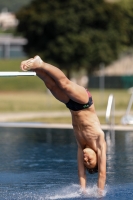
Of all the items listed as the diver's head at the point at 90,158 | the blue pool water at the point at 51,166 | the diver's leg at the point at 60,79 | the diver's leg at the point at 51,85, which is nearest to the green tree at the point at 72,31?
the blue pool water at the point at 51,166

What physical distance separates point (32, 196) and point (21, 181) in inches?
57.8

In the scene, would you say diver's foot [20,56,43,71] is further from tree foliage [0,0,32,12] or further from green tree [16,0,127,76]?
tree foliage [0,0,32,12]

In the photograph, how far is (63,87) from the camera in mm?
9477

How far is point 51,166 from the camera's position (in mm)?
13523

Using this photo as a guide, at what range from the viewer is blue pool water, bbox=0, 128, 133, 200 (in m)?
10.6

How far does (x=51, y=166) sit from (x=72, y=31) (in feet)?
163

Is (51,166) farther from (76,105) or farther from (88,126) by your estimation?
(76,105)

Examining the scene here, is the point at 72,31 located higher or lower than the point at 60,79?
lower

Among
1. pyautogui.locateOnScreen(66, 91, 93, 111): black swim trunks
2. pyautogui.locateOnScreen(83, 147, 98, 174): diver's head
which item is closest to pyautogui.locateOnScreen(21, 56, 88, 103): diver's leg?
pyautogui.locateOnScreen(66, 91, 93, 111): black swim trunks

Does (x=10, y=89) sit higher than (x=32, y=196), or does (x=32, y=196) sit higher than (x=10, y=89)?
(x=32, y=196)

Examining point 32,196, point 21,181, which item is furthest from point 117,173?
point 32,196

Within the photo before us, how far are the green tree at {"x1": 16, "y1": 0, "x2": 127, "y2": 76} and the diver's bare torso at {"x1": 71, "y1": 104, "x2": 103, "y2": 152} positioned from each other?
51223 millimetres

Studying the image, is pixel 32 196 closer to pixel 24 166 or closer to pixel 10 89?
pixel 24 166

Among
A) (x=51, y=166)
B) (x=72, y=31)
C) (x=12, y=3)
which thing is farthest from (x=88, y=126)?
(x=12, y=3)
